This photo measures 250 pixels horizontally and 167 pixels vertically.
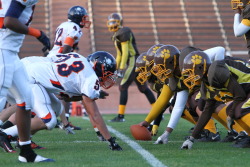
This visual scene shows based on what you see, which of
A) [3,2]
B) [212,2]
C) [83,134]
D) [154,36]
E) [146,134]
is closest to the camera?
[3,2]

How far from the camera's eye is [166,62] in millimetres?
6133

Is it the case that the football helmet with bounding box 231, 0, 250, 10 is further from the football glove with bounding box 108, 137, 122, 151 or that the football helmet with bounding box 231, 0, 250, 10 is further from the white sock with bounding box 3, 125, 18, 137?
the white sock with bounding box 3, 125, 18, 137

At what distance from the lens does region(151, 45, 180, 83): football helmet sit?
20.1 ft

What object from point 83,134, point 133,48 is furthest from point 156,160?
point 133,48

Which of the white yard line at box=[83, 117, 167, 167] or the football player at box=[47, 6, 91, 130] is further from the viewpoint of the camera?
the football player at box=[47, 6, 91, 130]

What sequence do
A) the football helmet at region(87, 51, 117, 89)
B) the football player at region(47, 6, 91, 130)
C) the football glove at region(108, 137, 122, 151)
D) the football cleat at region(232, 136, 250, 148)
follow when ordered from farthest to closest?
the football player at region(47, 6, 91, 130) → the football cleat at region(232, 136, 250, 148) → the football helmet at region(87, 51, 117, 89) → the football glove at region(108, 137, 122, 151)

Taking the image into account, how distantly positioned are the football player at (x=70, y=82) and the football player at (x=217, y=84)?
2.48 ft

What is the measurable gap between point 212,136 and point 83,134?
1838mm

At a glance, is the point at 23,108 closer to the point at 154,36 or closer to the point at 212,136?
the point at 212,136

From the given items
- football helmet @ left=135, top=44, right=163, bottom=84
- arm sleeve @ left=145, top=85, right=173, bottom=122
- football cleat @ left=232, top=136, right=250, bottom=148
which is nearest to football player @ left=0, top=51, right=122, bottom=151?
arm sleeve @ left=145, top=85, right=173, bottom=122

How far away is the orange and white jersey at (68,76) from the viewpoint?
537 cm

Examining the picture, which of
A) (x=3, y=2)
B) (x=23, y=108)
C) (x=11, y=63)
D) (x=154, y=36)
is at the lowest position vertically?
(x=154, y=36)

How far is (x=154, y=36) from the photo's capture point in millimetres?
19391

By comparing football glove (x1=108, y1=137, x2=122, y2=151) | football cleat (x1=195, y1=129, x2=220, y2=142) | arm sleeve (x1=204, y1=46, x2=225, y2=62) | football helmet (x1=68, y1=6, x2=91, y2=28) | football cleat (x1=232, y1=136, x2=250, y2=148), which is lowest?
football cleat (x1=195, y1=129, x2=220, y2=142)
